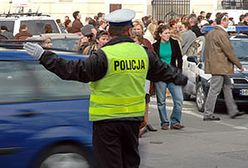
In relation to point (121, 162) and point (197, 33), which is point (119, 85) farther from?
point (197, 33)

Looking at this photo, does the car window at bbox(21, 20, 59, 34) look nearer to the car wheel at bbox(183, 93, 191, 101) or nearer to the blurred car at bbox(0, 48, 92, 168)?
the car wheel at bbox(183, 93, 191, 101)

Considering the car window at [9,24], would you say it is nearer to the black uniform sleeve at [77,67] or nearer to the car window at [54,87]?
the car window at [54,87]

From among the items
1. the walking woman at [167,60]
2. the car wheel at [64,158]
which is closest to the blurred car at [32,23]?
the walking woman at [167,60]

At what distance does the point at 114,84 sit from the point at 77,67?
31cm

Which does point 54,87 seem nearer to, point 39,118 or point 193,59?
point 39,118

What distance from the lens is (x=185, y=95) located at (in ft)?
56.2

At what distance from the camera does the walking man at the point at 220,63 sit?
43.4 feet

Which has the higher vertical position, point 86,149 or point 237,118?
point 86,149

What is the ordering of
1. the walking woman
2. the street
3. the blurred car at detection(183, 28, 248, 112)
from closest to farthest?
the street, the walking woman, the blurred car at detection(183, 28, 248, 112)

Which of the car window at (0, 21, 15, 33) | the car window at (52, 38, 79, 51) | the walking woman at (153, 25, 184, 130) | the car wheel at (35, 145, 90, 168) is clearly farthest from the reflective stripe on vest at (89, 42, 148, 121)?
the car window at (0, 21, 15, 33)

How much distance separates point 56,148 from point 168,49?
5.63 m

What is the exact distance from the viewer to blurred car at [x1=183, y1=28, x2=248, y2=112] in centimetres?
1440

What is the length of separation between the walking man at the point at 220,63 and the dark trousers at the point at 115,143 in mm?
7625

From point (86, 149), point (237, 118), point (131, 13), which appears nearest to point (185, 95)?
point (237, 118)
